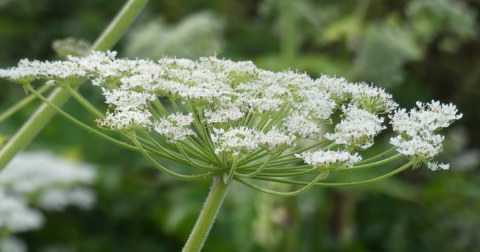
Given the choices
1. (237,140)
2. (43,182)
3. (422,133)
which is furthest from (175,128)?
(43,182)

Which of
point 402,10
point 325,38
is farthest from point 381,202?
point 402,10

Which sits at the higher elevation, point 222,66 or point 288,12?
point 288,12

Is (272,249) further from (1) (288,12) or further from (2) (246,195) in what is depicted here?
(1) (288,12)

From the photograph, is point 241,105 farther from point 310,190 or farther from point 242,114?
point 310,190

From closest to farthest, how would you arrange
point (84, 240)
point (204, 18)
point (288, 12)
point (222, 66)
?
point (222, 66)
point (288, 12)
point (204, 18)
point (84, 240)

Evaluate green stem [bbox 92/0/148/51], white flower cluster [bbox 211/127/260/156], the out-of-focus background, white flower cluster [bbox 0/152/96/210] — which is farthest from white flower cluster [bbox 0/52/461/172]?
white flower cluster [bbox 0/152/96/210]

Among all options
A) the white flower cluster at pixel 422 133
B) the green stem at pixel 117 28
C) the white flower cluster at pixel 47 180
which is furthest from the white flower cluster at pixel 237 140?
the white flower cluster at pixel 47 180
